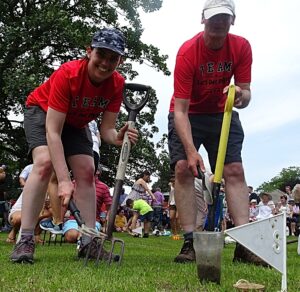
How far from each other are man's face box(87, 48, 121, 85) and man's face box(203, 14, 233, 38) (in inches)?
25.9

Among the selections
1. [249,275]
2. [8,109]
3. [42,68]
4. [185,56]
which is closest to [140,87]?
[185,56]

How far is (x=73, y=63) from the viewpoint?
3.63 metres

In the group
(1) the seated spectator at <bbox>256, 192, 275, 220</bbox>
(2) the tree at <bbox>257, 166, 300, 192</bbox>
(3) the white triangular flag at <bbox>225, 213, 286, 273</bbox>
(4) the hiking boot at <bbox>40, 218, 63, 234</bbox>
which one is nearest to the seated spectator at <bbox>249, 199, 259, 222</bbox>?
(1) the seated spectator at <bbox>256, 192, 275, 220</bbox>

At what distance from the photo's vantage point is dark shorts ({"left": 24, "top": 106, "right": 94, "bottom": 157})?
3674 millimetres

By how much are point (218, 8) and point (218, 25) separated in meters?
0.14

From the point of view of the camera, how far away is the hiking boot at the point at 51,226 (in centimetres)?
634

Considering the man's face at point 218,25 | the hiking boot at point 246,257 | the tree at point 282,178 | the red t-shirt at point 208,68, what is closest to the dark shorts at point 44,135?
the red t-shirt at point 208,68

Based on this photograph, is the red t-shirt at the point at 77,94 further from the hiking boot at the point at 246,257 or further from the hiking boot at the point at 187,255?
the hiking boot at the point at 246,257

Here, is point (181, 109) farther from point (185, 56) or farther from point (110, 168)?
point (110, 168)

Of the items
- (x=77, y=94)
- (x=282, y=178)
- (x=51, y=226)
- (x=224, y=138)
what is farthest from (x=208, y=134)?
(x=282, y=178)

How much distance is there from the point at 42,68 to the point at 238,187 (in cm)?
1368

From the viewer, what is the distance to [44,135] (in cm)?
368

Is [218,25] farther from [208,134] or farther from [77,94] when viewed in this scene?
[77,94]

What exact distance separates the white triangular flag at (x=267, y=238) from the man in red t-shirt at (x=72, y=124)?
Answer: 4.46ft
